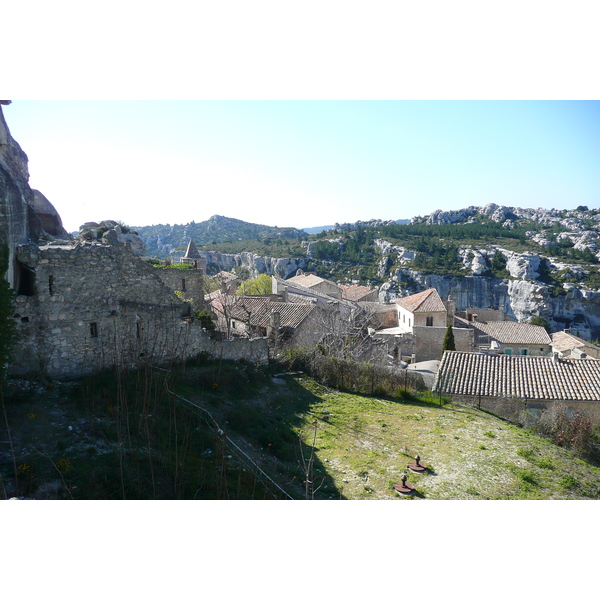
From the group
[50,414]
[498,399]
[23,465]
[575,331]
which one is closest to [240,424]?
[50,414]

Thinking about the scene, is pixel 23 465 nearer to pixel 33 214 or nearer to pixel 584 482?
pixel 33 214

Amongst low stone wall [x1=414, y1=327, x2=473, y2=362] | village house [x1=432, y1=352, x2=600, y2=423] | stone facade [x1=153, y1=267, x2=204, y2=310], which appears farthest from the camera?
low stone wall [x1=414, y1=327, x2=473, y2=362]

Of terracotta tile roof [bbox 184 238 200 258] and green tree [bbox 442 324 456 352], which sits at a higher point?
terracotta tile roof [bbox 184 238 200 258]

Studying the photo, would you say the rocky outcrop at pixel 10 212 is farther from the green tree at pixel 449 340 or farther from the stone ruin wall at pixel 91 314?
the green tree at pixel 449 340

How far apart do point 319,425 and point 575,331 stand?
62953mm

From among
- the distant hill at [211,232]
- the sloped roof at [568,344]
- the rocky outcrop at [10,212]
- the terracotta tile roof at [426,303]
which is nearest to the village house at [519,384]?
the rocky outcrop at [10,212]

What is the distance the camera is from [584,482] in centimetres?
954

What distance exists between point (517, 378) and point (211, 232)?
126752mm

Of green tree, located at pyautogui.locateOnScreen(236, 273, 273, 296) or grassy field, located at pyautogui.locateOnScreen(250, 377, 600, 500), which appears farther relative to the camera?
green tree, located at pyautogui.locateOnScreen(236, 273, 273, 296)

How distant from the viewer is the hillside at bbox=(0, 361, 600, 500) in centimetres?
622

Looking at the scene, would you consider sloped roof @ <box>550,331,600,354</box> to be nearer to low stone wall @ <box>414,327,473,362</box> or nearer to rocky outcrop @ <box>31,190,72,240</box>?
low stone wall @ <box>414,327,473,362</box>

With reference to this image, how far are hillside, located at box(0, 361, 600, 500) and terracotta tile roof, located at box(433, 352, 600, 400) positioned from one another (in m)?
1.34

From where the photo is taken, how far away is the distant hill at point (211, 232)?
394 ft

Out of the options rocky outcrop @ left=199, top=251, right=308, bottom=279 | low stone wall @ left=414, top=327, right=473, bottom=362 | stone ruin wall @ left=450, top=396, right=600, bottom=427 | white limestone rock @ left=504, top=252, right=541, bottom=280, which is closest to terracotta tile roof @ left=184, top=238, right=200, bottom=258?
low stone wall @ left=414, top=327, right=473, bottom=362
